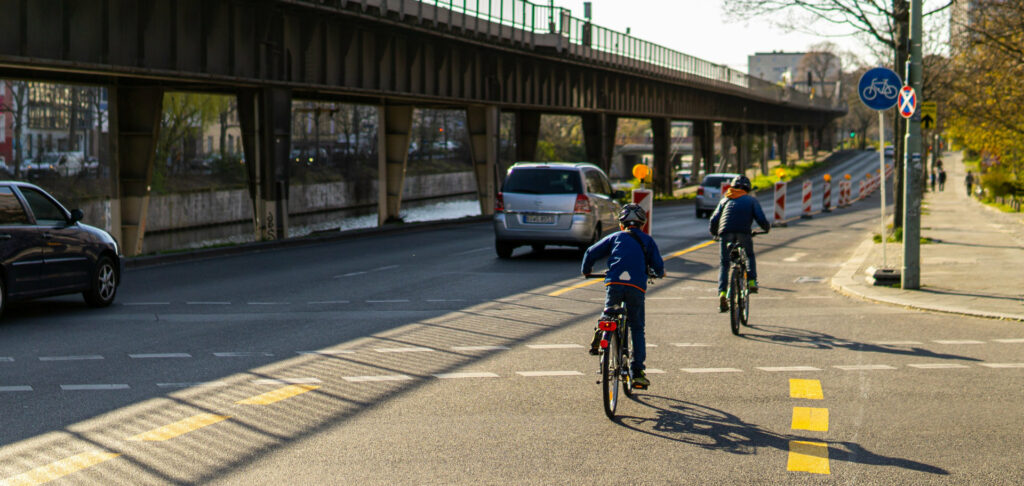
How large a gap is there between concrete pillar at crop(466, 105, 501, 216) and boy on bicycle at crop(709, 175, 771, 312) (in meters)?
31.5

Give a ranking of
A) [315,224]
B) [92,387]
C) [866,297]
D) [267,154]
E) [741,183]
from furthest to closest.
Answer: [315,224], [267,154], [866,297], [741,183], [92,387]

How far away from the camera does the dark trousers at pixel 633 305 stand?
7.86 metres

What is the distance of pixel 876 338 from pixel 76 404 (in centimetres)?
740

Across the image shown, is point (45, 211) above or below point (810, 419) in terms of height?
above

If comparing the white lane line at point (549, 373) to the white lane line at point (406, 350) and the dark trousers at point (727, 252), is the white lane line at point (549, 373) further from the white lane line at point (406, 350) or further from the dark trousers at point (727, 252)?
the dark trousers at point (727, 252)

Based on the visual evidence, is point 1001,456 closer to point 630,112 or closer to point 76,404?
point 76,404

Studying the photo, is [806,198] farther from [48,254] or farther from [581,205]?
[48,254]

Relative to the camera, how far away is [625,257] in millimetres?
7887

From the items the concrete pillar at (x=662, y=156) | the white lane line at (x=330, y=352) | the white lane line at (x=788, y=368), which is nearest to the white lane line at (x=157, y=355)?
the white lane line at (x=330, y=352)

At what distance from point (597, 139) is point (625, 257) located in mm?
51109

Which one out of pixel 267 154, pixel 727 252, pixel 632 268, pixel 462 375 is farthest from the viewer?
pixel 267 154

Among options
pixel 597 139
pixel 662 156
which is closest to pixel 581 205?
pixel 597 139

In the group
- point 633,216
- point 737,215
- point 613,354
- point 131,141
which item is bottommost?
point 613,354

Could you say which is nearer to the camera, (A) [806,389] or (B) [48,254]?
(A) [806,389]
